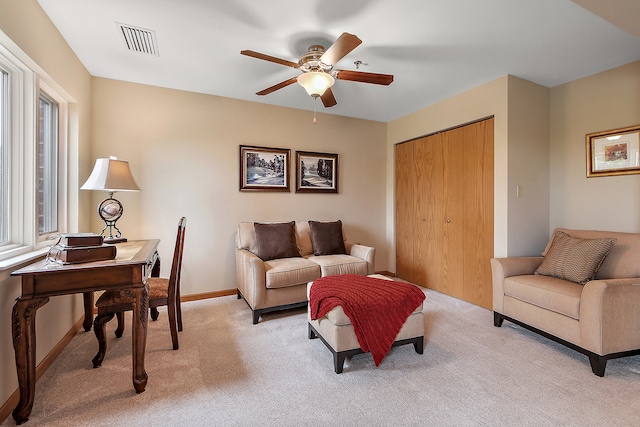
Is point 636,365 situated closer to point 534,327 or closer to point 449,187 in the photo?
point 534,327

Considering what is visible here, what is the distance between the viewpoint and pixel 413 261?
4141mm

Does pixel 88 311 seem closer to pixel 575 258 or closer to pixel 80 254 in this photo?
pixel 80 254

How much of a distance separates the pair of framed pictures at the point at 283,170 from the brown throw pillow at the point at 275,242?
2.25ft

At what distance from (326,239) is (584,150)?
2.85 metres

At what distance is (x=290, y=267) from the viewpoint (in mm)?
2887

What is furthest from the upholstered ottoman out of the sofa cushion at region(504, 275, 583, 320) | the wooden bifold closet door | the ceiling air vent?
the ceiling air vent

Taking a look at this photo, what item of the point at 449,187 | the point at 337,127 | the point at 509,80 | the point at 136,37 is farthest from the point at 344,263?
the point at 136,37

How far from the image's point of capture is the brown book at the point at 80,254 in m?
1.60

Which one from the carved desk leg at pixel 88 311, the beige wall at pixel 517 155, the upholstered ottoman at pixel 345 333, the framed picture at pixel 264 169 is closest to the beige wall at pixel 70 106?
the carved desk leg at pixel 88 311

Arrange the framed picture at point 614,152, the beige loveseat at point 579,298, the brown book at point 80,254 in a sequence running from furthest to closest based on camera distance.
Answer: the framed picture at point 614,152 → the beige loveseat at point 579,298 → the brown book at point 80,254

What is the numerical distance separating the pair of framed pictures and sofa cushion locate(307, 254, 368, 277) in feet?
3.85

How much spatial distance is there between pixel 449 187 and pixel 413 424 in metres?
2.77

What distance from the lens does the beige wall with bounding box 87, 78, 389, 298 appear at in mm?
3119

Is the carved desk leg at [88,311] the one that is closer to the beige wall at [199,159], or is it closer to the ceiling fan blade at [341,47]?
the beige wall at [199,159]
